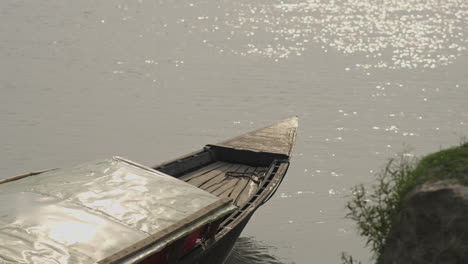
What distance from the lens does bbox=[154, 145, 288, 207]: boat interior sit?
11.8 metres

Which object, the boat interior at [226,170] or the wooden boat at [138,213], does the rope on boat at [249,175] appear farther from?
the wooden boat at [138,213]

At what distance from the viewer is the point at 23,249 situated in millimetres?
6445

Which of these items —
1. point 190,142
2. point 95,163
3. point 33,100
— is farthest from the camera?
point 33,100

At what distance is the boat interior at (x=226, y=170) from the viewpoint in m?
11.8

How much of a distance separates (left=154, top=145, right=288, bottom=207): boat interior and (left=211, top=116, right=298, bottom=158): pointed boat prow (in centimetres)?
15

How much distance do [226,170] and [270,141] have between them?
53.5 inches

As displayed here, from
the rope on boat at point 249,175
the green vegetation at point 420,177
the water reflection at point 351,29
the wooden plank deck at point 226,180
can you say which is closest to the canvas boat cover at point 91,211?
the green vegetation at point 420,177

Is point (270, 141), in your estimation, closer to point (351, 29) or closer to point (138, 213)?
point (138, 213)

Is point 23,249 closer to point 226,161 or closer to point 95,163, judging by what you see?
point 95,163

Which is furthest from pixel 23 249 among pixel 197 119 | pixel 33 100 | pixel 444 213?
pixel 33 100

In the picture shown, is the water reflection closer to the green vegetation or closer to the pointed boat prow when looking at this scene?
the pointed boat prow

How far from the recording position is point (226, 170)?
12836 mm

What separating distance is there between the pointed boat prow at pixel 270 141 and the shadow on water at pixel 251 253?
180 centimetres

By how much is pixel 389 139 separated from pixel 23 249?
14343 millimetres
